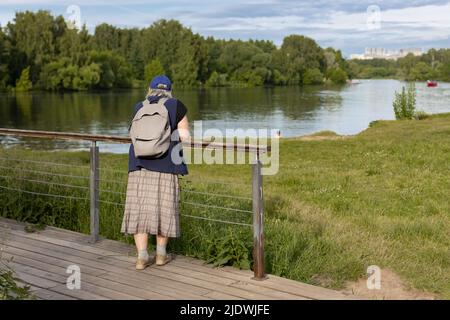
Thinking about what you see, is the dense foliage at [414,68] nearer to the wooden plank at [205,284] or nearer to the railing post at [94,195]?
the railing post at [94,195]

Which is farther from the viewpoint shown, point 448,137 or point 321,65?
point 321,65

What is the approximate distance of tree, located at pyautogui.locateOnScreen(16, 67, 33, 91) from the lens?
90.5 meters

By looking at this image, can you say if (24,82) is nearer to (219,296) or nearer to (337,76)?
(337,76)

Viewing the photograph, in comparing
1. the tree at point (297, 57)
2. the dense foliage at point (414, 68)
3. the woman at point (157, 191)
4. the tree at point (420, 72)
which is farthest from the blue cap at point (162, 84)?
the tree at point (420, 72)

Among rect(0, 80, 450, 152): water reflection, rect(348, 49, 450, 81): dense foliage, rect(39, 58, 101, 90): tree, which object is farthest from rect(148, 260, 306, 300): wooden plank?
rect(348, 49, 450, 81): dense foliage

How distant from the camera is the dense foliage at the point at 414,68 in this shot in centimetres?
14912

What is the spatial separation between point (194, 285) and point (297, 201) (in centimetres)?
547

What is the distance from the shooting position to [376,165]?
598 inches

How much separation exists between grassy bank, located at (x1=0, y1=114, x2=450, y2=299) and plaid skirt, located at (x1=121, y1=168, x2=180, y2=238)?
1.72 ft

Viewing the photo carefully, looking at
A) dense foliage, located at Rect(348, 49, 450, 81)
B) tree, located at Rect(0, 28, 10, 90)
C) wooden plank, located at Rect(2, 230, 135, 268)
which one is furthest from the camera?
dense foliage, located at Rect(348, 49, 450, 81)

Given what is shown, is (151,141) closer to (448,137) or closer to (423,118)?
(448,137)

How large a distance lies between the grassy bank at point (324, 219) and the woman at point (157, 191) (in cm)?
53

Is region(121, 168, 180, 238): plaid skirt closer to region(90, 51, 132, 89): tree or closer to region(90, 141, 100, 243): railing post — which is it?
region(90, 141, 100, 243): railing post

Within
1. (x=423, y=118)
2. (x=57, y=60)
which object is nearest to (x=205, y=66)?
(x=57, y=60)
